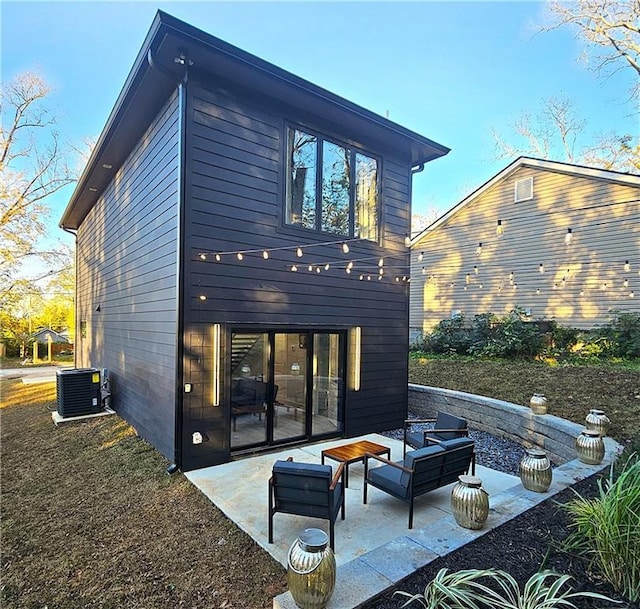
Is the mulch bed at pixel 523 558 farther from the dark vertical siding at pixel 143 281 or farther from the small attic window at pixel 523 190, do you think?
the small attic window at pixel 523 190

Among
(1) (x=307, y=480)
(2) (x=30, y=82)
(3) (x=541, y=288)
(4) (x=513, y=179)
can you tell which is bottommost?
(1) (x=307, y=480)

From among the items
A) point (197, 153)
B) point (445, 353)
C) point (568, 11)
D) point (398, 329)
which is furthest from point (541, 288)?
point (197, 153)

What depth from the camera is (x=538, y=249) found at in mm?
13070

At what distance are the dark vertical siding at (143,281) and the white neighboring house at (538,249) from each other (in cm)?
1160

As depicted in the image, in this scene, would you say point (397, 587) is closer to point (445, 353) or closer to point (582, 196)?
point (445, 353)

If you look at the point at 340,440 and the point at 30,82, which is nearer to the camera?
the point at 340,440

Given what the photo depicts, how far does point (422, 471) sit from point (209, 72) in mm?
5397

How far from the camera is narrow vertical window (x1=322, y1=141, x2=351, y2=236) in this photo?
21.1 ft

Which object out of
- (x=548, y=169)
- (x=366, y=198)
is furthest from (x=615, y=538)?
(x=548, y=169)

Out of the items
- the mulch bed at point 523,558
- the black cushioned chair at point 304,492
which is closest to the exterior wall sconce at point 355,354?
the black cushioned chair at point 304,492

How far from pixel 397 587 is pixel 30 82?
76.9ft

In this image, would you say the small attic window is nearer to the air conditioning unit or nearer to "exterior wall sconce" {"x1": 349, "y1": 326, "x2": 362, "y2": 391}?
"exterior wall sconce" {"x1": 349, "y1": 326, "x2": 362, "y2": 391}

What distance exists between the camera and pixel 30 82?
17594 mm

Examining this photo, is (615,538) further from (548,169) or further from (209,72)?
(548,169)
